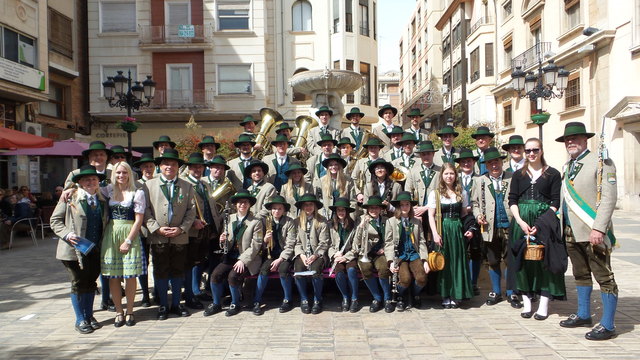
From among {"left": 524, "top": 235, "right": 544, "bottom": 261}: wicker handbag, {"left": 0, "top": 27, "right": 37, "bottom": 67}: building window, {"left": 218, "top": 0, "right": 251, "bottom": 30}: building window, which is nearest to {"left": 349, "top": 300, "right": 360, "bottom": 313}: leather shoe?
{"left": 524, "top": 235, "right": 544, "bottom": 261}: wicker handbag

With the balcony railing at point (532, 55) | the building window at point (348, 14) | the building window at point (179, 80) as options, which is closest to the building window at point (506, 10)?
the balcony railing at point (532, 55)

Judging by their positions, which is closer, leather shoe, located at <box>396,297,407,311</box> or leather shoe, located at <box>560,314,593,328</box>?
leather shoe, located at <box>560,314,593,328</box>

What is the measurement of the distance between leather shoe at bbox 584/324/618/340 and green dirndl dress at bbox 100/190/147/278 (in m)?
5.03

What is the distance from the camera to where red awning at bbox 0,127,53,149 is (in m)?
11.8

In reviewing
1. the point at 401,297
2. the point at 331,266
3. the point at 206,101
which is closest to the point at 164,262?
the point at 331,266

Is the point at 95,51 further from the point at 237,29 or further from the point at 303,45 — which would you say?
the point at 303,45

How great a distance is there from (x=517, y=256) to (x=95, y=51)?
2649 centimetres

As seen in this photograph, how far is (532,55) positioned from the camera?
26.8 m

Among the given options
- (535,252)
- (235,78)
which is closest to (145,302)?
(535,252)

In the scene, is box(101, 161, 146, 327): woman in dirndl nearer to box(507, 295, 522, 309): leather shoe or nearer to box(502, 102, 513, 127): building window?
box(507, 295, 522, 309): leather shoe

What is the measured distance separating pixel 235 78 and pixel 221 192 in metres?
20.7

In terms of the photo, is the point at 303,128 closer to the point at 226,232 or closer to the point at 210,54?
the point at 226,232

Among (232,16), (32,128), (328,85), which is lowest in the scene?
(328,85)

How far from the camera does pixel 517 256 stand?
6.12 metres
